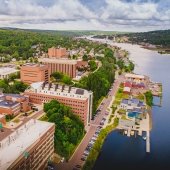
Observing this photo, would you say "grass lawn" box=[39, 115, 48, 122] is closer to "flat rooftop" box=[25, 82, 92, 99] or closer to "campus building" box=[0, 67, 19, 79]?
"flat rooftop" box=[25, 82, 92, 99]

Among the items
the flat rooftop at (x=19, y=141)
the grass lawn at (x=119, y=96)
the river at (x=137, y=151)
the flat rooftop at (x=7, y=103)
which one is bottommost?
the river at (x=137, y=151)

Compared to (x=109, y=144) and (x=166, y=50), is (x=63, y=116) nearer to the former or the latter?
(x=109, y=144)

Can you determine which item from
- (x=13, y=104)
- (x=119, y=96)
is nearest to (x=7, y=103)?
(x=13, y=104)

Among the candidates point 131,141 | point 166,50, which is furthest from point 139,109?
point 166,50

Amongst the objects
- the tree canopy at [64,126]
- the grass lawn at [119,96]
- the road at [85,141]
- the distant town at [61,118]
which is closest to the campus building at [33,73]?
the distant town at [61,118]

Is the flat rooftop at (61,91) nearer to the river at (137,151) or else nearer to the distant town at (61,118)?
the distant town at (61,118)

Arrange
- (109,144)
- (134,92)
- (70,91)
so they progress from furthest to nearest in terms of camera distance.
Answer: (134,92)
(70,91)
(109,144)

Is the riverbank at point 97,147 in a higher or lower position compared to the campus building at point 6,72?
lower
